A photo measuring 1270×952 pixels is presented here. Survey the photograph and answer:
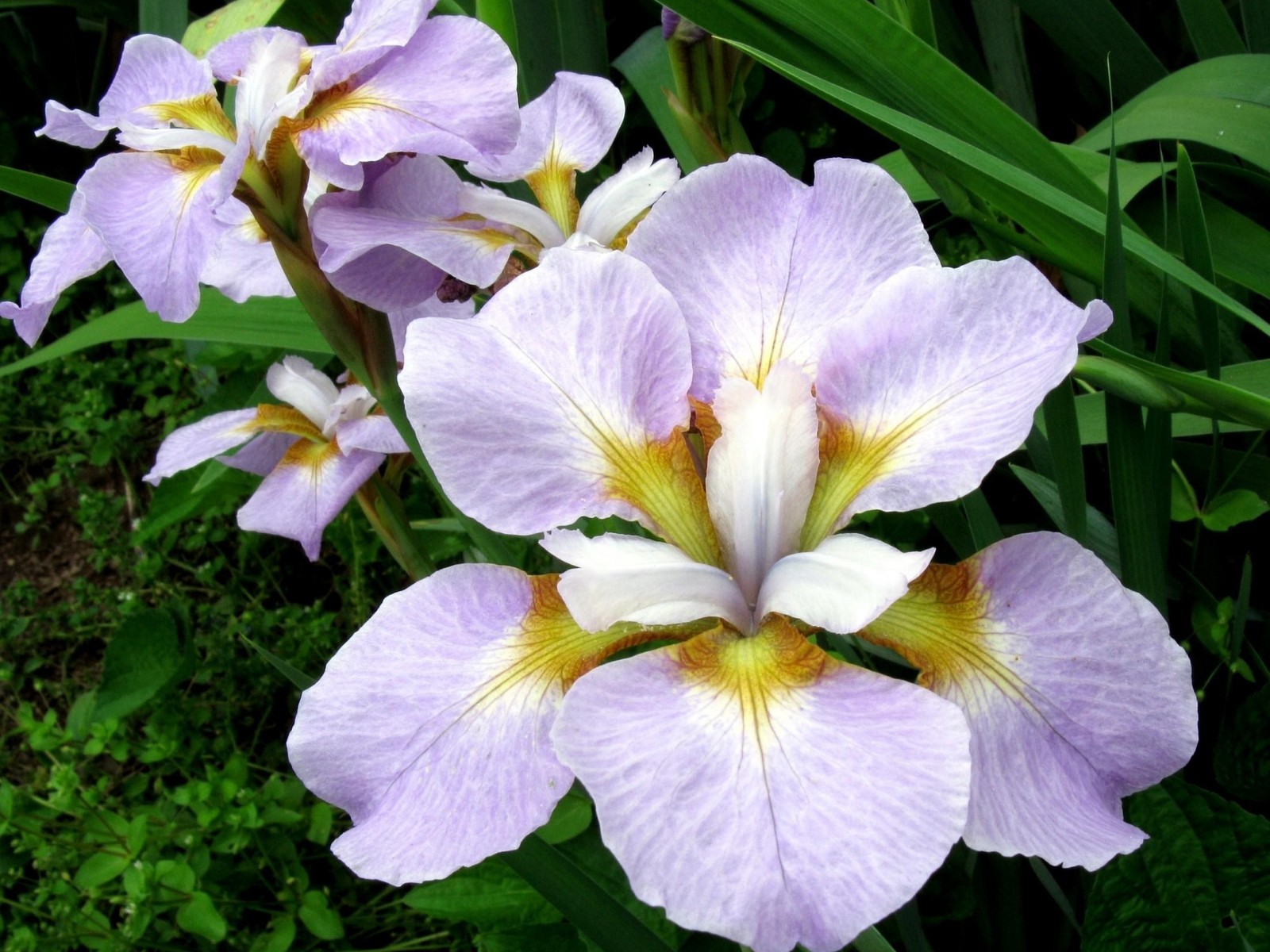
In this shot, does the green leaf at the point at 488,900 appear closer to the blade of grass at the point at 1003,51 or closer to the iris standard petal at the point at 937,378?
the iris standard petal at the point at 937,378

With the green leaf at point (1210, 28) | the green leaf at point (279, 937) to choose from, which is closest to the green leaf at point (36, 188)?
the green leaf at point (279, 937)

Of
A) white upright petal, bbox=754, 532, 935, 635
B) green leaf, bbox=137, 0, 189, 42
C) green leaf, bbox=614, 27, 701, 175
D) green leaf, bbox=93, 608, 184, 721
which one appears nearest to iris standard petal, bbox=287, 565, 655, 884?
white upright petal, bbox=754, 532, 935, 635

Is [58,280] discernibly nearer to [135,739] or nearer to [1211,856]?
[1211,856]

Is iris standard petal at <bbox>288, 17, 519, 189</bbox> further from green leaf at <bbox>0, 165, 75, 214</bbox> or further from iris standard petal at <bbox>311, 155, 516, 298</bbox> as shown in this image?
green leaf at <bbox>0, 165, 75, 214</bbox>

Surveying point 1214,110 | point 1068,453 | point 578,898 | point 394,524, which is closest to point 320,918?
point 394,524

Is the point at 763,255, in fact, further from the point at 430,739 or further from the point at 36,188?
the point at 36,188
